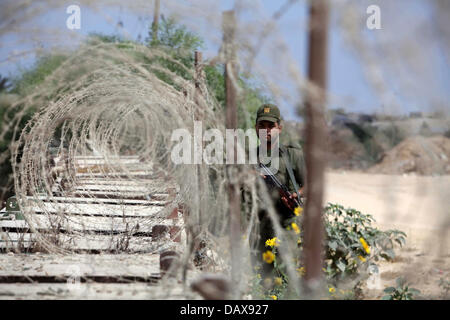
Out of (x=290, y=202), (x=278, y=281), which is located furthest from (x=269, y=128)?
(x=278, y=281)

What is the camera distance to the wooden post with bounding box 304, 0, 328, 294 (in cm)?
205

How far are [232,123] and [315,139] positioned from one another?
0.70 meters

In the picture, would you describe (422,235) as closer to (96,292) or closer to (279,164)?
(279,164)

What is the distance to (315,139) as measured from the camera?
2.12 metres

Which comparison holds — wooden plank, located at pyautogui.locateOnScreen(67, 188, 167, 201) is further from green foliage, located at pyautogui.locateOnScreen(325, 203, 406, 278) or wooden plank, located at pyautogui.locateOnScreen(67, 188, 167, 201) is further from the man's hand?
green foliage, located at pyautogui.locateOnScreen(325, 203, 406, 278)

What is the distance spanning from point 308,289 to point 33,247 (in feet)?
10.2

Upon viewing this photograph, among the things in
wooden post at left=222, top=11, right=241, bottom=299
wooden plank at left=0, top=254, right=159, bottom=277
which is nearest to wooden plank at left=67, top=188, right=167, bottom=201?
wooden plank at left=0, top=254, right=159, bottom=277

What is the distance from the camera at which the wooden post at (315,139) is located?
2055mm

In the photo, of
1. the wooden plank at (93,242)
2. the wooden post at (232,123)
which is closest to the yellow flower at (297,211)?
the wooden post at (232,123)

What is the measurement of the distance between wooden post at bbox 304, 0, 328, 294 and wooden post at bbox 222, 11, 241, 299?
533 mm

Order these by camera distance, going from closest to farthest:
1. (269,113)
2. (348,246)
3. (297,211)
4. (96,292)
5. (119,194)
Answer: (96,292) < (297,211) < (348,246) < (269,113) < (119,194)

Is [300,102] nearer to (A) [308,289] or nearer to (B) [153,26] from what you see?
(A) [308,289]

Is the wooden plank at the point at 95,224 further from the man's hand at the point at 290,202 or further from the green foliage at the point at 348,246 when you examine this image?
the green foliage at the point at 348,246

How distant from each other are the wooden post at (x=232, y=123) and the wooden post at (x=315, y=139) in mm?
533
